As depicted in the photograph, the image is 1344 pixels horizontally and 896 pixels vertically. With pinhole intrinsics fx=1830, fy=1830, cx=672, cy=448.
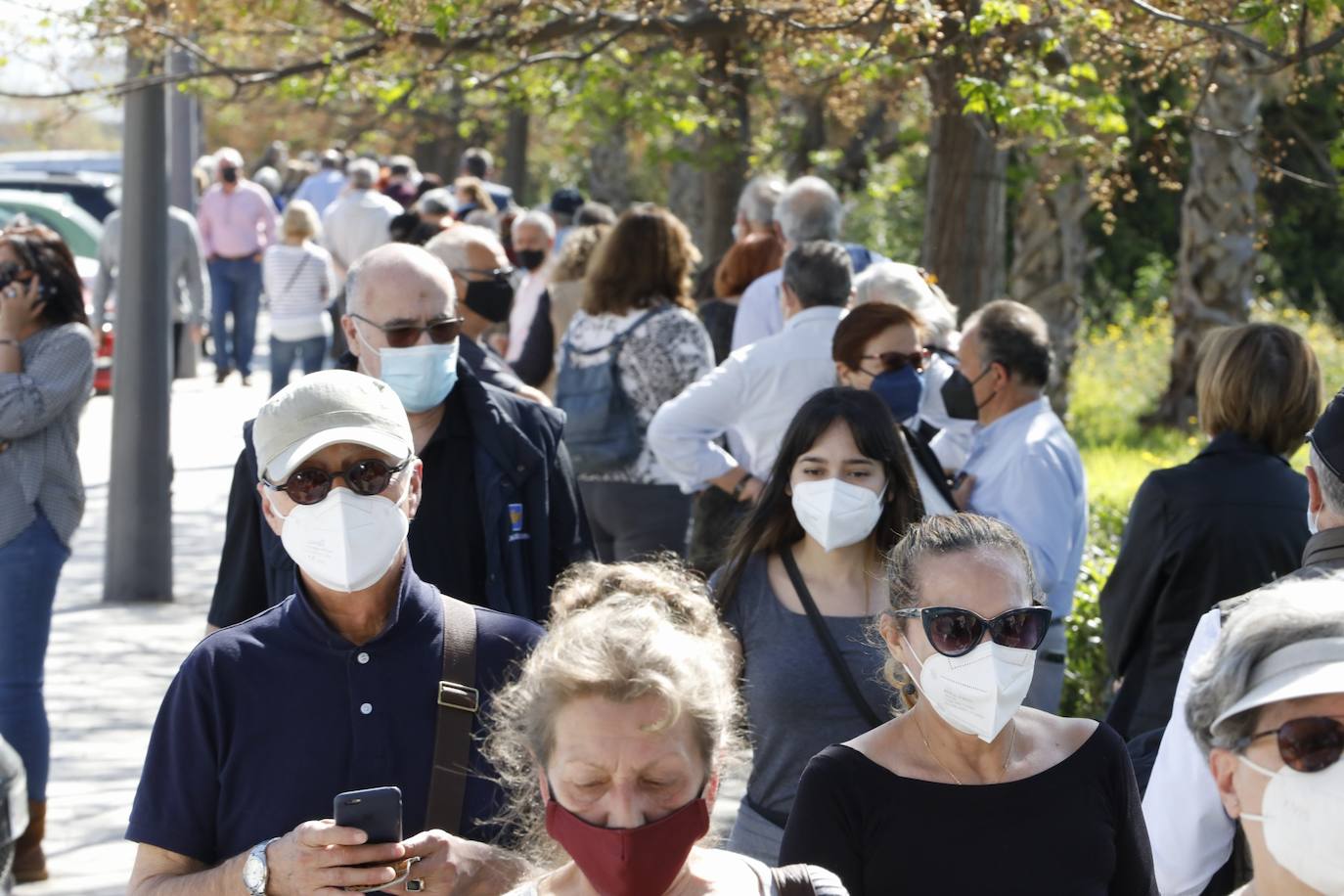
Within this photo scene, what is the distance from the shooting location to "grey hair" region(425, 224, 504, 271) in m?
6.64

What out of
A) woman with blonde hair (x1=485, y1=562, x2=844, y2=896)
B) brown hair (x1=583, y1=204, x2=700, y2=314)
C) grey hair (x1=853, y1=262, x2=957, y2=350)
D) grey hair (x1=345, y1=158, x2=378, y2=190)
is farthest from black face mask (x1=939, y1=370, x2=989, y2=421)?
grey hair (x1=345, y1=158, x2=378, y2=190)

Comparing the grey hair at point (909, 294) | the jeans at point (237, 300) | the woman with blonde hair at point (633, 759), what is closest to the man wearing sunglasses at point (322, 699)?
the woman with blonde hair at point (633, 759)

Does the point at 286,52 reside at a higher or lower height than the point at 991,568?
higher

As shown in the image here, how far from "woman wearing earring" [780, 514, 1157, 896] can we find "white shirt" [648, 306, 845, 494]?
9.48 ft

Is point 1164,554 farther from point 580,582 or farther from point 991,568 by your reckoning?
point 580,582

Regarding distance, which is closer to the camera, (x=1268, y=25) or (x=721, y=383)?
(x=1268, y=25)

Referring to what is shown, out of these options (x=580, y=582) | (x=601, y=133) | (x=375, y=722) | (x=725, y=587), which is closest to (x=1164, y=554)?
(x=725, y=587)

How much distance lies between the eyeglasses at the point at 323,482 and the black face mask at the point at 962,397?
2739 millimetres

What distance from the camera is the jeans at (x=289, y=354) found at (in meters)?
14.9

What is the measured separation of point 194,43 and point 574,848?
8012 mm

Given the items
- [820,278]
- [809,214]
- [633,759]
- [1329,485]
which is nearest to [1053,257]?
[809,214]

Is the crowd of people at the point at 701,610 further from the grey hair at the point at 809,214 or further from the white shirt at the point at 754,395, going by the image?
the grey hair at the point at 809,214

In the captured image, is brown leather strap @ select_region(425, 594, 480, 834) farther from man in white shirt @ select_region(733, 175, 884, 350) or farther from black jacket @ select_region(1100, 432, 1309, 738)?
man in white shirt @ select_region(733, 175, 884, 350)

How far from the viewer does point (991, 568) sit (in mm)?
3396
